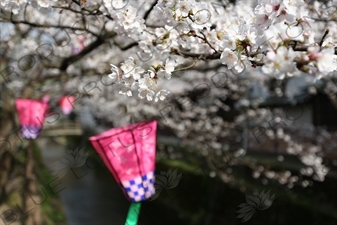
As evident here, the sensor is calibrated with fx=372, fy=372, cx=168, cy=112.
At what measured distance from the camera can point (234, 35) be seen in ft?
5.42

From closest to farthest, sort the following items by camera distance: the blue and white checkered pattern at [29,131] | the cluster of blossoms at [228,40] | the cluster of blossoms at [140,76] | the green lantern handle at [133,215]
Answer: the cluster of blossoms at [228,40], the cluster of blossoms at [140,76], the green lantern handle at [133,215], the blue and white checkered pattern at [29,131]

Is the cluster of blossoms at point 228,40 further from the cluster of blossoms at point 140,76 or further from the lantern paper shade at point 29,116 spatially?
the lantern paper shade at point 29,116

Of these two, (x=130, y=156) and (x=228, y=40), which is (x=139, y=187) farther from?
(x=228, y=40)

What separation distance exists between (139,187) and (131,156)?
0.64 ft

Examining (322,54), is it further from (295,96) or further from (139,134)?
(295,96)

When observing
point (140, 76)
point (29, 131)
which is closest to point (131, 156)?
point (140, 76)

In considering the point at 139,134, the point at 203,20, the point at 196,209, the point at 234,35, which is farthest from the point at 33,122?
the point at 196,209

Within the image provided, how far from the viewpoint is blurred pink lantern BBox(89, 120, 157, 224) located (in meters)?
2.25

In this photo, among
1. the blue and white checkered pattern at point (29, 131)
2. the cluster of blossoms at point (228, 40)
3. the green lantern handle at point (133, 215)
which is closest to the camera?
the cluster of blossoms at point (228, 40)

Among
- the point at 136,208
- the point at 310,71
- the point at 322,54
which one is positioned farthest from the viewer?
the point at 136,208

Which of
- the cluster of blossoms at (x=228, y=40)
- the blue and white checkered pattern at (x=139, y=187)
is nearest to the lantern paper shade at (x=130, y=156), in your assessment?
the blue and white checkered pattern at (x=139, y=187)

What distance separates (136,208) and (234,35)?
3.87ft

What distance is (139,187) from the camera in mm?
2246

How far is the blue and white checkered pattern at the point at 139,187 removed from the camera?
222 centimetres
